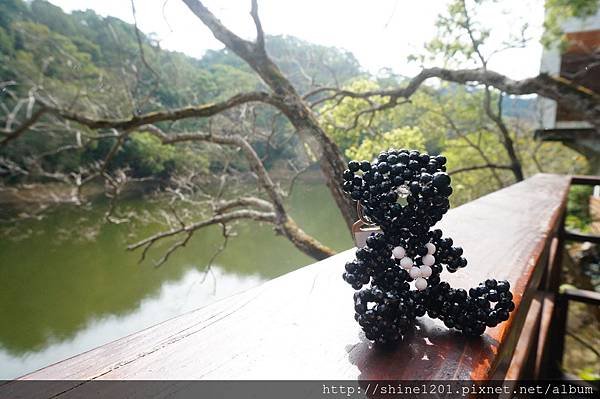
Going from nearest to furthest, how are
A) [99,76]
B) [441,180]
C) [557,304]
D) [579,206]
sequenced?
[441,180], [557,304], [579,206], [99,76]

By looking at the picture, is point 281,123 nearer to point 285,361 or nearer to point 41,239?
point 41,239

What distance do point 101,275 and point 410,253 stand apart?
10904mm

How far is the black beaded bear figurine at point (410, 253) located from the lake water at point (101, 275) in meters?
5.76

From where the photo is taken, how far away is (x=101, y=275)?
967 centimetres

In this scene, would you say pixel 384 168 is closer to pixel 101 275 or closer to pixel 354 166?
pixel 354 166

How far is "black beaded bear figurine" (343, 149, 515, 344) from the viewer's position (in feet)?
1.55

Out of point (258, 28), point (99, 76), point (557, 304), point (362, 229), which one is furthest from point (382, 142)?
point (99, 76)

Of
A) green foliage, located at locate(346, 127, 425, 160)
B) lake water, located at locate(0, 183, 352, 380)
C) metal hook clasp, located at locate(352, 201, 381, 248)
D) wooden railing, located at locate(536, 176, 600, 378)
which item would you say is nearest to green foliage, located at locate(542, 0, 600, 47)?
green foliage, located at locate(346, 127, 425, 160)

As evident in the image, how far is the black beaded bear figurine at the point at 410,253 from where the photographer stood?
472 millimetres

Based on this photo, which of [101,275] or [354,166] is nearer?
[354,166]

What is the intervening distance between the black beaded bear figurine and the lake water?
227 inches

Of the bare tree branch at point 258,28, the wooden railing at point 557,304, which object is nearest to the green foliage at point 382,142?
the bare tree branch at point 258,28

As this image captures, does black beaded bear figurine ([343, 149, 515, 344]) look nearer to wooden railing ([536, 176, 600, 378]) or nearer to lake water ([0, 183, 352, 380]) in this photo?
wooden railing ([536, 176, 600, 378])

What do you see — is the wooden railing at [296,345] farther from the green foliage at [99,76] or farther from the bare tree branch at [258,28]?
the green foliage at [99,76]
